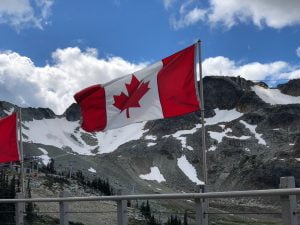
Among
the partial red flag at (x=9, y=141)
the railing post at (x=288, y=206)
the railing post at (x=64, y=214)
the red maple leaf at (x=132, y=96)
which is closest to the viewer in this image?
the railing post at (x=288, y=206)

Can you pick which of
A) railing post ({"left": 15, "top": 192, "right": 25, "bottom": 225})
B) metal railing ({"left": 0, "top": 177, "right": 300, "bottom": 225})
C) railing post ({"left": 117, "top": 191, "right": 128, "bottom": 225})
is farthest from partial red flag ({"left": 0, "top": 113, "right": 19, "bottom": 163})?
railing post ({"left": 117, "top": 191, "right": 128, "bottom": 225})

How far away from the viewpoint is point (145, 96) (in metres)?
13.7

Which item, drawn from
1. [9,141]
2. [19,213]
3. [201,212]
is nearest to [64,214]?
[19,213]

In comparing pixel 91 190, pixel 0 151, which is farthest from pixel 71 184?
pixel 0 151

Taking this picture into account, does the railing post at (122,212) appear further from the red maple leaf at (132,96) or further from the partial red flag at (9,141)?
the partial red flag at (9,141)

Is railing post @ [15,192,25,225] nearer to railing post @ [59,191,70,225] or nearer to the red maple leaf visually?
railing post @ [59,191,70,225]

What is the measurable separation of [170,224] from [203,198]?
104 cm

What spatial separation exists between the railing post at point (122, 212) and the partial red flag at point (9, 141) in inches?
434

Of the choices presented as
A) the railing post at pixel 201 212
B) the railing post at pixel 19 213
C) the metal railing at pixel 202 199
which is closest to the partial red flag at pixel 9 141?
the railing post at pixel 19 213

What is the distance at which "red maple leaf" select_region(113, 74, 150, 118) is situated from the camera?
13859 millimetres

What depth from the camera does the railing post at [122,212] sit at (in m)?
9.95

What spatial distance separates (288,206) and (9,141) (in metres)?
15.4

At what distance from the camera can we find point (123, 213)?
998 centimetres

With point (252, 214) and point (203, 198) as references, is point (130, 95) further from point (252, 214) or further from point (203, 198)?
point (252, 214)
